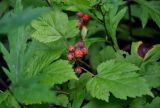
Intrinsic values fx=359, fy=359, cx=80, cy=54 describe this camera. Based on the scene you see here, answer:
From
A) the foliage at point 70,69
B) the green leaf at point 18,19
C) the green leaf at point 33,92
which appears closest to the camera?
the green leaf at point 18,19

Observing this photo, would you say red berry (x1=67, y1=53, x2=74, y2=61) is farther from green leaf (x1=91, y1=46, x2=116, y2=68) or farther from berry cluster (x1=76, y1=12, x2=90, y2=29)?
berry cluster (x1=76, y1=12, x2=90, y2=29)

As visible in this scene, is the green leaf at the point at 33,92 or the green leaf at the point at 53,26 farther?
the green leaf at the point at 53,26

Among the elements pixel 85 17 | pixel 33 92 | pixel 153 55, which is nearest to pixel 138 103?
pixel 153 55

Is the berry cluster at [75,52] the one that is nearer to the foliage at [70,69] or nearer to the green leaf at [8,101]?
the foliage at [70,69]

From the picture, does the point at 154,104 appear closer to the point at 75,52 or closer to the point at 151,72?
the point at 151,72

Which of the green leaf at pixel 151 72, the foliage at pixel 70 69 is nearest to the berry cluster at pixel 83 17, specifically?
the foliage at pixel 70 69

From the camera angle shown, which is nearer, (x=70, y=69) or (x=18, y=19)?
(x=18, y=19)

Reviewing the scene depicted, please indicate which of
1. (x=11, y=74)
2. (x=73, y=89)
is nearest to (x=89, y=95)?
(x=73, y=89)
